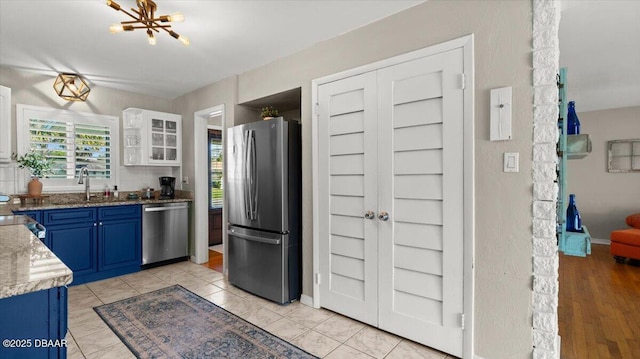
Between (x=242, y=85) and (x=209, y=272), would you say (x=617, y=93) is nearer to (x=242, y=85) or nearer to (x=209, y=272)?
(x=242, y=85)

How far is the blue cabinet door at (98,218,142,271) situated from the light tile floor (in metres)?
0.23

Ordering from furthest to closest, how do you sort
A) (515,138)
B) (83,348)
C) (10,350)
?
(83,348), (515,138), (10,350)

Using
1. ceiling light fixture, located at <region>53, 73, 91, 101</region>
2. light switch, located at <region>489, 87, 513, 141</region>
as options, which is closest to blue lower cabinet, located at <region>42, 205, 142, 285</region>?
ceiling light fixture, located at <region>53, 73, 91, 101</region>

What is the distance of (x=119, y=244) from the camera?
3914mm

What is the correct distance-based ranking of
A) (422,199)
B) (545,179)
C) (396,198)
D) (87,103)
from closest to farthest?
(545,179) → (422,199) → (396,198) → (87,103)

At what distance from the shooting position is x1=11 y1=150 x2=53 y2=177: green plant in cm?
358

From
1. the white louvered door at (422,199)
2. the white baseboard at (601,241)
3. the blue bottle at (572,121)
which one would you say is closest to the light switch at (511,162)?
the white louvered door at (422,199)

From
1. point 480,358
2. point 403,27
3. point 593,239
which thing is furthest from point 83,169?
point 593,239

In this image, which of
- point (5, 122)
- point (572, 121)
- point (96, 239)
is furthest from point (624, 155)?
point (5, 122)

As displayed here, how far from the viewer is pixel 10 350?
1.04m

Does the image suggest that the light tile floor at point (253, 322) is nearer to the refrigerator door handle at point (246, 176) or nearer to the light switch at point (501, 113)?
the refrigerator door handle at point (246, 176)

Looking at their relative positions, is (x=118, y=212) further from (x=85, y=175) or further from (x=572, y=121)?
(x=572, y=121)

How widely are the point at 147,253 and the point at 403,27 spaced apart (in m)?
4.15

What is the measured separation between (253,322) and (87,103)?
12.5 ft
